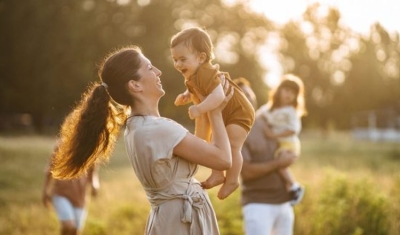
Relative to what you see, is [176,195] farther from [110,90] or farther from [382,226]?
[382,226]

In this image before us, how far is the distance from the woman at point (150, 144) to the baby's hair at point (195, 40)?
9.4 inches

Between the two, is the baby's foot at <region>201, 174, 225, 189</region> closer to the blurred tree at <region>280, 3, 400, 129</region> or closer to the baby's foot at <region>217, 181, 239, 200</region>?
the baby's foot at <region>217, 181, 239, 200</region>

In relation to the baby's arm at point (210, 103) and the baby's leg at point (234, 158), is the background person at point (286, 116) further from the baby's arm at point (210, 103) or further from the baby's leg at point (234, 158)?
the baby's arm at point (210, 103)

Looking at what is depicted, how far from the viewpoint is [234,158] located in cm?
370

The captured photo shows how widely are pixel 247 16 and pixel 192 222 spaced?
43.0 metres

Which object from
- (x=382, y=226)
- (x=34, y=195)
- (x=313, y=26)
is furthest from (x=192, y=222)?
(x=313, y=26)

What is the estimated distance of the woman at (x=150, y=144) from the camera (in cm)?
334

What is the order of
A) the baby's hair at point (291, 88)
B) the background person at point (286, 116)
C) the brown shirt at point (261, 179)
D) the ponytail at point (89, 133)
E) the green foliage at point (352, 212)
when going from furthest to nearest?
the green foliage at point (352, 212), the baby's hair at point (291, 88), the background person at point (286, 116), the brown shirt at point (261, 179), the ponytail at point (89, 133)

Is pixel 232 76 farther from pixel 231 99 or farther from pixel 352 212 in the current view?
pixel 231 99

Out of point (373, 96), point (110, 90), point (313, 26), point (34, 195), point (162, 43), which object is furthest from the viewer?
point (373, 96)

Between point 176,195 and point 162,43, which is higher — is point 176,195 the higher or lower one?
the lower one

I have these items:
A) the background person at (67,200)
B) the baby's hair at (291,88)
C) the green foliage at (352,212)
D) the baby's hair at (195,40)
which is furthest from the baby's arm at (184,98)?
the green foliage at (352,212)

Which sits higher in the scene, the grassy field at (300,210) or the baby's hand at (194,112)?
the baby's hand at (194,112)

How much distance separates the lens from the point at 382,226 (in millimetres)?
8305
